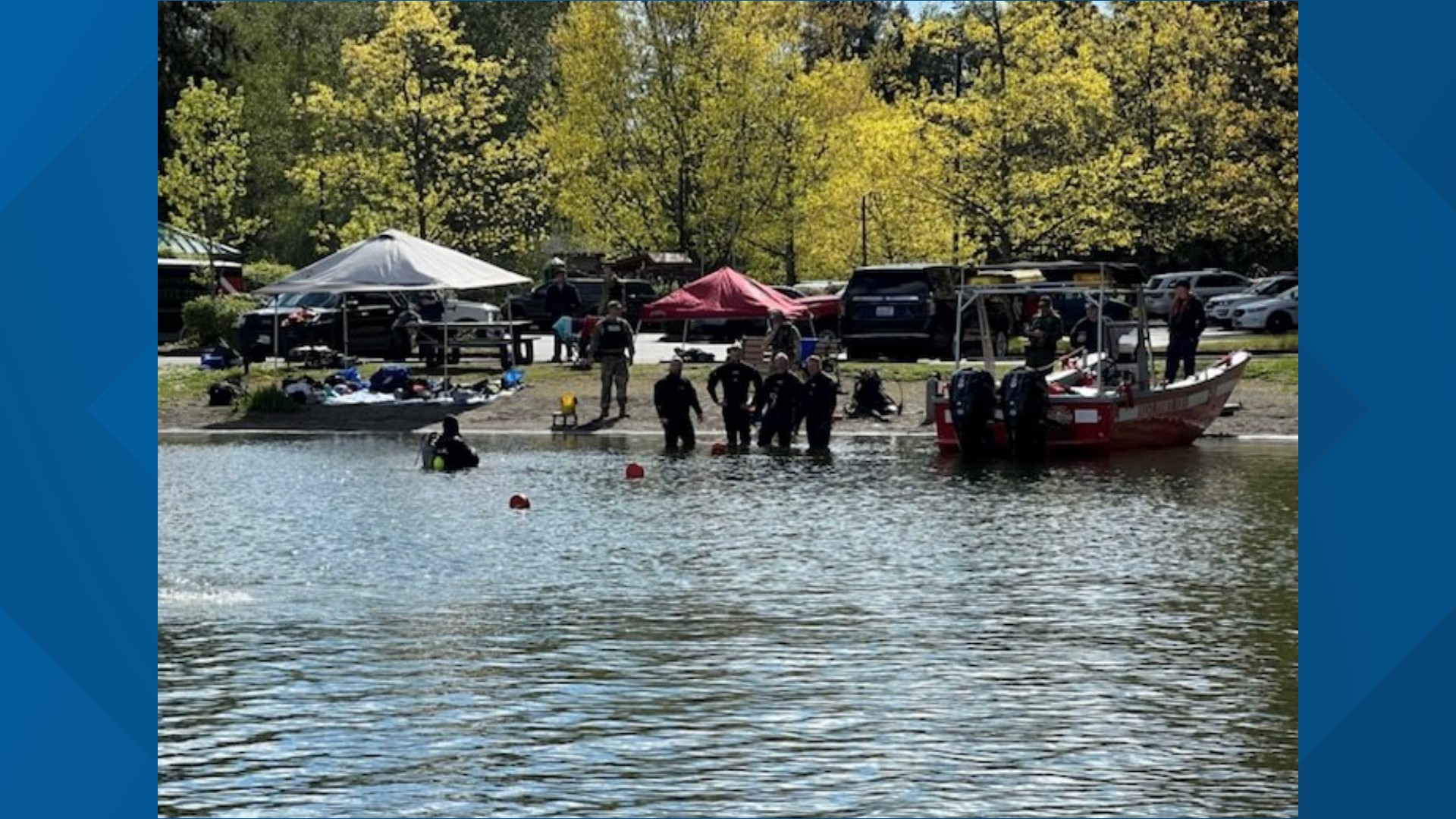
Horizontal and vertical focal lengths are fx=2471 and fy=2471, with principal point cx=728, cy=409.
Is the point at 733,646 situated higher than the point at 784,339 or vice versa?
the point at 784,339

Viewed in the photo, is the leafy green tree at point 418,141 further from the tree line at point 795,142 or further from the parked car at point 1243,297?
the parked car at point 1243,297

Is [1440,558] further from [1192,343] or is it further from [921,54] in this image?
[921,54]

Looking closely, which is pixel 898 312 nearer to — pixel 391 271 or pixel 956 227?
pixel 391 271

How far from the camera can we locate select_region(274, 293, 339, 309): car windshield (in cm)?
5388

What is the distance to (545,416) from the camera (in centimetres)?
4259

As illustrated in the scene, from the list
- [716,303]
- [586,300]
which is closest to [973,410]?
[716,303]

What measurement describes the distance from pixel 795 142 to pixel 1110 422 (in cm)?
3094

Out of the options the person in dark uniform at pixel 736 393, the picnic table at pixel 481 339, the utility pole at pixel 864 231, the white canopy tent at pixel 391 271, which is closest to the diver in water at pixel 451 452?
the person in dark uniform at pixel 736 393

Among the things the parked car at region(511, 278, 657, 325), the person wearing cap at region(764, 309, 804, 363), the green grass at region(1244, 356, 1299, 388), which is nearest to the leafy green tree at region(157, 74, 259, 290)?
the parked car at region(511, 278, 657, 325)

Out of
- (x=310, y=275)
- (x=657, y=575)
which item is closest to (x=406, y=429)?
(x=310, y=275)

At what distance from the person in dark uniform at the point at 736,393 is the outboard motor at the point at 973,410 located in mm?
3716

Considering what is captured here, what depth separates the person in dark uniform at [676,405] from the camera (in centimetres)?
3747

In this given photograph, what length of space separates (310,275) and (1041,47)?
2362cm

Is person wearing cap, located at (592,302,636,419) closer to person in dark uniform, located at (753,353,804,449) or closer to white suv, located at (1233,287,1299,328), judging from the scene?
person in dark uniform, located at (753,353,804,449)
